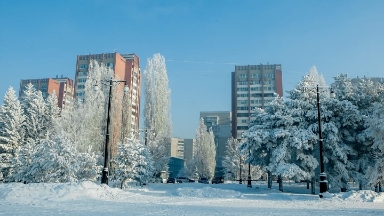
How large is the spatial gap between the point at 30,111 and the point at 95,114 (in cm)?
992

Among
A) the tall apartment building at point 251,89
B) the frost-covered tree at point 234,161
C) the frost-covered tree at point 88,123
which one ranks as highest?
the tall apartment building at point 251,89

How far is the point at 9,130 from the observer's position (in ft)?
128

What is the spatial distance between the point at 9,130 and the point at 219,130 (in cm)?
8809

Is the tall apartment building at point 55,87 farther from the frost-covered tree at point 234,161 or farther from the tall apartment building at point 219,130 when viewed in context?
the frost-covered tree at point 234,161

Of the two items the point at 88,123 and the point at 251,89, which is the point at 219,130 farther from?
the point at 88,123

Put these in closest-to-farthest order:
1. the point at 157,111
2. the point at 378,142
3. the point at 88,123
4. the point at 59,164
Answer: the point at 378,142 < the point at 59,164 < the point at 88,123 < the point at 157,111

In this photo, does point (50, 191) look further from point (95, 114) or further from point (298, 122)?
point (95, 114)

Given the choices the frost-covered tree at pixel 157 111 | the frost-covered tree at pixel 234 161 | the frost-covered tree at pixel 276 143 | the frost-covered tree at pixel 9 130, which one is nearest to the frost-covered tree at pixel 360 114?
the frost-covered tree at pixel 276 143

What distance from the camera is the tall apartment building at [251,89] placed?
330ft

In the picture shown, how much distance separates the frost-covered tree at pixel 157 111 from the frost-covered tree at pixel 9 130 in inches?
626

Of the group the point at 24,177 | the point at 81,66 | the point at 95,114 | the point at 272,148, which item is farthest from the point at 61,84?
the point at 272,148

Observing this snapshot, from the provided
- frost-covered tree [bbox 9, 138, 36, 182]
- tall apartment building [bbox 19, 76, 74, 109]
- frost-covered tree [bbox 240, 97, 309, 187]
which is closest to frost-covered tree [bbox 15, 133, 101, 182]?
frost-covered tree [bbox 9, 138, 36, 182]

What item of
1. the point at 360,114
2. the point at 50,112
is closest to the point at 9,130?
the point at 50,112

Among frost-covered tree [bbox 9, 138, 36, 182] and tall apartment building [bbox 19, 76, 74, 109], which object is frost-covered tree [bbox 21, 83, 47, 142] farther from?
tall apartment building [bbox 19, 76, 74, 109]
